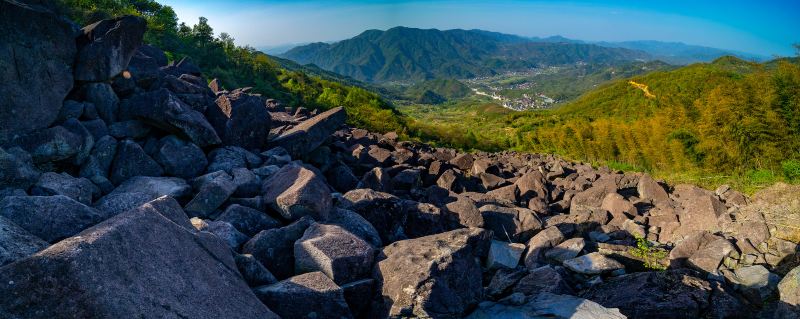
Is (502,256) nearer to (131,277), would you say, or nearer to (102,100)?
(131,277)

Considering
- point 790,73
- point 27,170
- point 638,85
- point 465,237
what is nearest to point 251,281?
point 465,237

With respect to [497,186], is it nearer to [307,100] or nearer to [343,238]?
[343,238]

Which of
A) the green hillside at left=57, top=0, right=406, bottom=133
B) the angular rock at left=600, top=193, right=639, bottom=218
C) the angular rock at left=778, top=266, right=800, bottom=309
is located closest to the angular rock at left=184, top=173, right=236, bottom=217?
the angular rock at left=778, top=266, right=800, bottom=309

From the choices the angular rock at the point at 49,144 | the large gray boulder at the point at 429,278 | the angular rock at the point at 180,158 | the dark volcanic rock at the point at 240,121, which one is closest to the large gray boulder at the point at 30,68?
the angular rock at the point at 49,144

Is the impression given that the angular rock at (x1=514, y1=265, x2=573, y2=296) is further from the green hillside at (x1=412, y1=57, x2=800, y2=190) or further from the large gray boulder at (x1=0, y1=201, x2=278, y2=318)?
the green hillside at (x1=412, y1=57, x2=800, y2=190)

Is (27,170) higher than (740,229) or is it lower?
higher

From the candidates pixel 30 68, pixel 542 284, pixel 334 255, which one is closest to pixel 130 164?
pixel 30 68

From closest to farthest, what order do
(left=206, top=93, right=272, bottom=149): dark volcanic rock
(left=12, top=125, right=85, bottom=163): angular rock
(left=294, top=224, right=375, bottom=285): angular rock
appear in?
1. (left=294, top=224, right=375, bottom=285): angular rock
2. (left=12, top=125, right=85, bottom=163): angular rock
3. (left=206, top=93, right=272, bottom=149): dark volcanic rock
